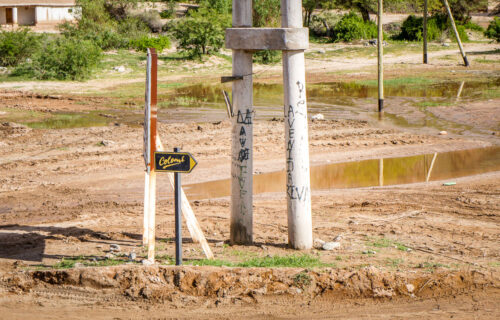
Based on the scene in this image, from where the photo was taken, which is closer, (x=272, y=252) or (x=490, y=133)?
(x=272, y=252)

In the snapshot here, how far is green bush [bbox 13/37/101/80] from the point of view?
29.5m

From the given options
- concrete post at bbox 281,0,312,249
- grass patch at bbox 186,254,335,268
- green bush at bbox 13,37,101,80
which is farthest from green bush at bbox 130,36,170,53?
grass patch at bbox 186,254,335,268

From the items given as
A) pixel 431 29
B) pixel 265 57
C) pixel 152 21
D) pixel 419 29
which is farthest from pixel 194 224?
pixel 152 21

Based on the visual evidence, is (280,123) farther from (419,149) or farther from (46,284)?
(46,284)

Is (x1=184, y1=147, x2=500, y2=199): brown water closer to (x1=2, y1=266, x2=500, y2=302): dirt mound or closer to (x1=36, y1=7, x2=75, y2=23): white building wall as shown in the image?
(x1=2, y1=266, x2=500, y2=302): dirt mound

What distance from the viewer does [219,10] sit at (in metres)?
44.5

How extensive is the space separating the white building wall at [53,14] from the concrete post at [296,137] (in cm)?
4543

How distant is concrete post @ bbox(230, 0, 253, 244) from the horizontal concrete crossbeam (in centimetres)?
22

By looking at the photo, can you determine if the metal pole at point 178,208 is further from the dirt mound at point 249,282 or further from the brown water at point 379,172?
the brown water at point 379,172

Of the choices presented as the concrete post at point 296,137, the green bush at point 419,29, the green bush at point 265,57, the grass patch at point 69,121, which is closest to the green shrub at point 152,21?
the green bush at point 265,57

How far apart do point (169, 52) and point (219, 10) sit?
299 inches

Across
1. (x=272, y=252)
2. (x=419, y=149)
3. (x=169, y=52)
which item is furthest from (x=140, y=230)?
(x=169, y=52)

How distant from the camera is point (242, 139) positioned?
8922 millimetres

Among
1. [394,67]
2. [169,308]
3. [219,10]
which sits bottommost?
[169,308]
